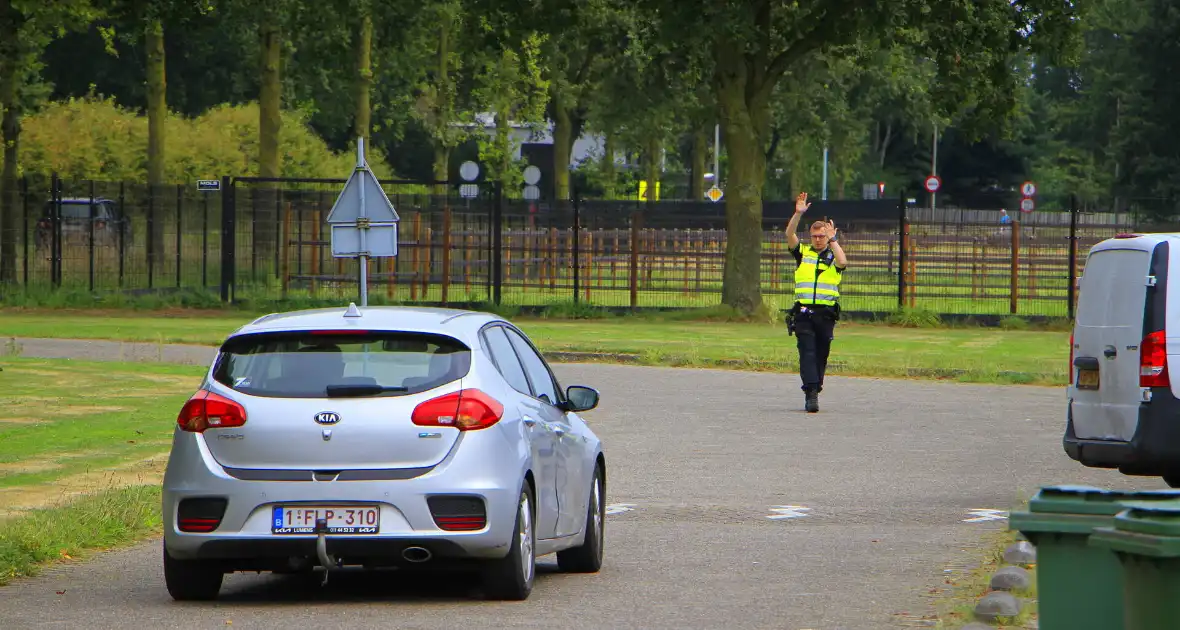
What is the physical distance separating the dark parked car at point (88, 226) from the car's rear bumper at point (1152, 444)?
29.5 m

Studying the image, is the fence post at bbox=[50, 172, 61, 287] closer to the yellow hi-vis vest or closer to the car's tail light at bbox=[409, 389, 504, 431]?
the yellow hi-vis vest

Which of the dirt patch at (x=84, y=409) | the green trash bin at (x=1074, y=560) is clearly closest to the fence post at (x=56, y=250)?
the dirt patch at (x=84, y=409)

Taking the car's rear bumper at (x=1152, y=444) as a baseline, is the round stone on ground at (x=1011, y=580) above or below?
below

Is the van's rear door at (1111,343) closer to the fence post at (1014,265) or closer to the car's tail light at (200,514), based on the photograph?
the car's tail light at (200,514)

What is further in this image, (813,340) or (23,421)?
(813,340)

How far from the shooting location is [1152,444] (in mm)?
12555

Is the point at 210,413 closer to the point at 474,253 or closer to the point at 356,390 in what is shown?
the point at 356,390

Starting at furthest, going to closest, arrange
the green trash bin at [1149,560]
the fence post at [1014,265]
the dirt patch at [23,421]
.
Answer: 1. the fence post at [1014,265]
2. the dirt patch at [23,421]
3. the green trash bin at [1149,560]

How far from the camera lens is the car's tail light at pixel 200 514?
8.75 m

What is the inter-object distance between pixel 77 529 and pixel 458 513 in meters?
3.49

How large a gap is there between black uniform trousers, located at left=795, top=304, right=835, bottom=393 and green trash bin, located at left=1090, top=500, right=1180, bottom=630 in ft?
46.5

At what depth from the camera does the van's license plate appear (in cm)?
1325

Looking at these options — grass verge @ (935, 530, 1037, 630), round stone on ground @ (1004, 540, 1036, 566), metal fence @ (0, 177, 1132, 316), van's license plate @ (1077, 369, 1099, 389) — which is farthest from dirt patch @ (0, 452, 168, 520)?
metal fence @ (0, 177, 1132, 316)

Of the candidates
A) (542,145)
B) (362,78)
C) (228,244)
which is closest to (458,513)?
(228,244)
